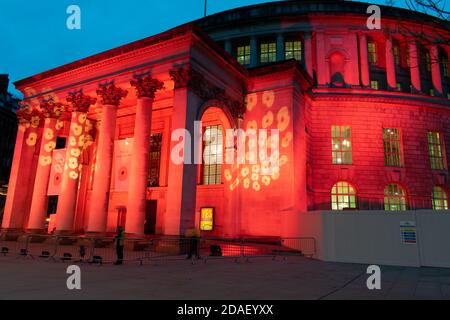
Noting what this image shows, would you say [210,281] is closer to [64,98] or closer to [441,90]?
[64,98]

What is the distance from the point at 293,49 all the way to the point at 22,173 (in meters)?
27.4

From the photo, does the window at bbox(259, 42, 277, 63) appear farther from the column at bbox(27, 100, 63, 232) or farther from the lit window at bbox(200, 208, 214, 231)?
the column at bbox(27, 100, 63, 232)

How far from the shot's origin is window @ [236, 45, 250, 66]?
32.9m

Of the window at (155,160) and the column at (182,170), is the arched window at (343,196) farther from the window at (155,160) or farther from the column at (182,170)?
the window at (155,160)

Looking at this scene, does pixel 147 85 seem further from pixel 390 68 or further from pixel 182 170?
pixel 390 68

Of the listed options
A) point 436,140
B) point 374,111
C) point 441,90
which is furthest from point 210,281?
point 441,90

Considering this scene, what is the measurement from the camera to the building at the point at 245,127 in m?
21.2

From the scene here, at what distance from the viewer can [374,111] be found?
92.3 feet

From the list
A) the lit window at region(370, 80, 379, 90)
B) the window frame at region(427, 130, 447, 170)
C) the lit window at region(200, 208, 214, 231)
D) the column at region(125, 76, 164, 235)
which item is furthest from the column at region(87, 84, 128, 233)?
the window frame at region(427, 130, 447, 170)

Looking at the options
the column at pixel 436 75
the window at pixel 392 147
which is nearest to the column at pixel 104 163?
the window at pixel 392 147

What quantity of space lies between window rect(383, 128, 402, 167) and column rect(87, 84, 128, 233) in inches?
864

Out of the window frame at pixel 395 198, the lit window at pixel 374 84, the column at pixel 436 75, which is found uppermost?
the column at pixel 436 75

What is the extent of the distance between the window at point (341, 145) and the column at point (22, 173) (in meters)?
26.2

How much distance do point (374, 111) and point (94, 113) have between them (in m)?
25.2
